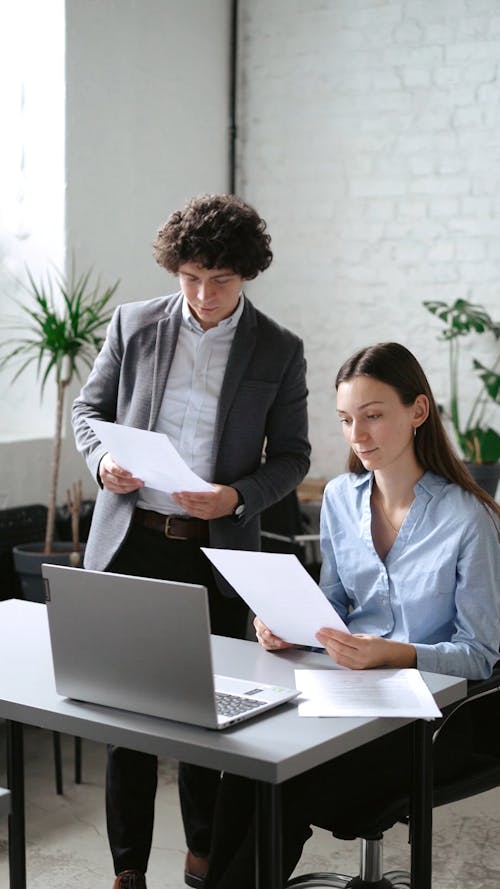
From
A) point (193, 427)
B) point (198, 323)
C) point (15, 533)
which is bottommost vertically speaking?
point (15, 533)

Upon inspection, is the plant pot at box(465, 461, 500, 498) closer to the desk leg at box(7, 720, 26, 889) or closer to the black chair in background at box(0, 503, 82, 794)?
the black chair in background at box(0, 503, 82, 794)

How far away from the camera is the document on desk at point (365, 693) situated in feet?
5.94

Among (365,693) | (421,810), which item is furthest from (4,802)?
(421,810)

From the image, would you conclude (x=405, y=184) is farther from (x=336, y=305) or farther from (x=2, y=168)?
(x=2, y=168)

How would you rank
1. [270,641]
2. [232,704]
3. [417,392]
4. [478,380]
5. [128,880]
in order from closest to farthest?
[232,704]
[270,641]
[417,392]
[128,880]
[478,380]

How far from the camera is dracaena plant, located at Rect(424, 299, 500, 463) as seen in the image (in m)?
4.90

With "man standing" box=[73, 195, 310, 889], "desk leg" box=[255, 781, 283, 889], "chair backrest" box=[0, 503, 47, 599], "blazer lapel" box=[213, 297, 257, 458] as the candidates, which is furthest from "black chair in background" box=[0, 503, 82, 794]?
"desk leg" box=[255, 781, 283, 889]

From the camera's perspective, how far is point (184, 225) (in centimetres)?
257

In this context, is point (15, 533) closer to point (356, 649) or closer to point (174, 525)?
point (174, 525)

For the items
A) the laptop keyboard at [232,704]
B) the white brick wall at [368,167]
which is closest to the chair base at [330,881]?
the laptop keyboard at [232,704]

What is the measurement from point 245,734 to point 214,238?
46.9 inches

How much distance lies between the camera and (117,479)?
8.53 feet

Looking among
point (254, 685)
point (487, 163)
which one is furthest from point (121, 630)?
point (487, 163)

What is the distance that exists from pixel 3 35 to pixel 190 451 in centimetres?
260
